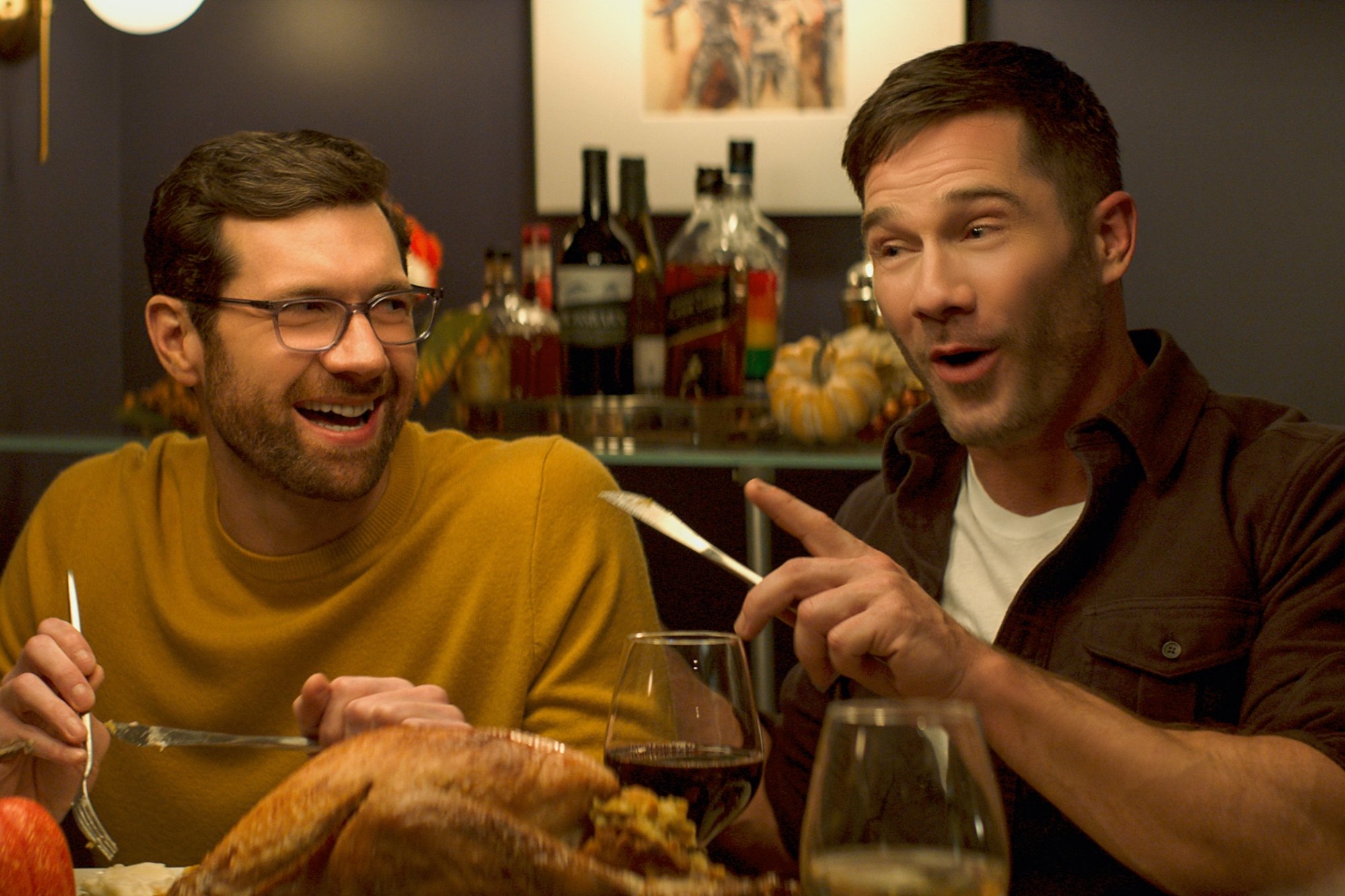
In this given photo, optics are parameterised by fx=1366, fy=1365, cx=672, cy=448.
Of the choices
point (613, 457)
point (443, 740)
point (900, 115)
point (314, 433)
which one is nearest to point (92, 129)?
point (613, 457)

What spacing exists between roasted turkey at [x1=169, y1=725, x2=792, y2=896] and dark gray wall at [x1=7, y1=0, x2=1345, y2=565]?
1.96m

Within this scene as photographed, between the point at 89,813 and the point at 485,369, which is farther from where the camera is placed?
the point at 485,369

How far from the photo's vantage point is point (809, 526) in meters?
Answer: 1.02

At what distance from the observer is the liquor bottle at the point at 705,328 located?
2.18 m

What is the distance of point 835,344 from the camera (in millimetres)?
2080

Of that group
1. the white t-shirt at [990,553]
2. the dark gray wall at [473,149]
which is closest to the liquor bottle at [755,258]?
the dark gray wall at [473,149]

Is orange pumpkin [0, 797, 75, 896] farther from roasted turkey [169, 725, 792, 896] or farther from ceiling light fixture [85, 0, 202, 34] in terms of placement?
ceiling light fixture [85, 0, 202, 34]

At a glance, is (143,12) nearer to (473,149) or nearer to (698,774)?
(473,149)

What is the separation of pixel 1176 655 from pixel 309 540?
91 cm

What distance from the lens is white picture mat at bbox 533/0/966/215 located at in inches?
96.8

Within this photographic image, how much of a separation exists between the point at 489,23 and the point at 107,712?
1586mm

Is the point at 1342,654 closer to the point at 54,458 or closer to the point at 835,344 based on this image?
the point at 835,344

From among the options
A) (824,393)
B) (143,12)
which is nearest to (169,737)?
(824,393)

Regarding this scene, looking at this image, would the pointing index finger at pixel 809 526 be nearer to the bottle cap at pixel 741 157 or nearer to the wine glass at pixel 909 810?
the wine glass at pixel 909 810
